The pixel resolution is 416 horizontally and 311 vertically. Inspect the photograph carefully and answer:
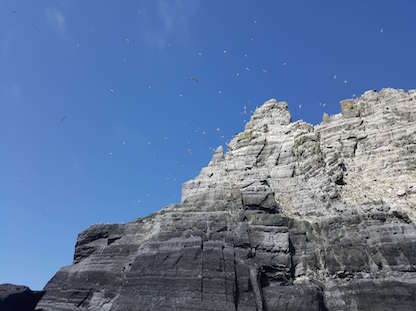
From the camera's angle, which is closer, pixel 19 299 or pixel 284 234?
pixel 284 234

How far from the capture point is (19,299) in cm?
5141

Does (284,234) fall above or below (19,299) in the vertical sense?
above

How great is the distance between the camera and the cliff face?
35531 mm

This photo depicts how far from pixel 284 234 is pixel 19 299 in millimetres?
35077

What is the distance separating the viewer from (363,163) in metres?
47.1

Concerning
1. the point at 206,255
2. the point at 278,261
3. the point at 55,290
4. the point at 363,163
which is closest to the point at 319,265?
the point at 278,261

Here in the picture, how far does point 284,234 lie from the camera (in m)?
41.2

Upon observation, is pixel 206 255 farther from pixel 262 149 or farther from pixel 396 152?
pixel 396 152

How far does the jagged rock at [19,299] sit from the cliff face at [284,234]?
14.2 feet

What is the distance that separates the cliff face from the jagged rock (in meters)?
4.32

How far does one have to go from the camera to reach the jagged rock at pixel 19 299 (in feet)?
167

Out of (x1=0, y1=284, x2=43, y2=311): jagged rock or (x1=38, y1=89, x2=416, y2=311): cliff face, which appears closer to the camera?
(x1=38, y1=89, x2=416, y2=311): cliff face

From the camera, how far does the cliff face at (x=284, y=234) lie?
35531 mm

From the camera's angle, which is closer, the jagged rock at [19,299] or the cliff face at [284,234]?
the cliff face at [284,234]
